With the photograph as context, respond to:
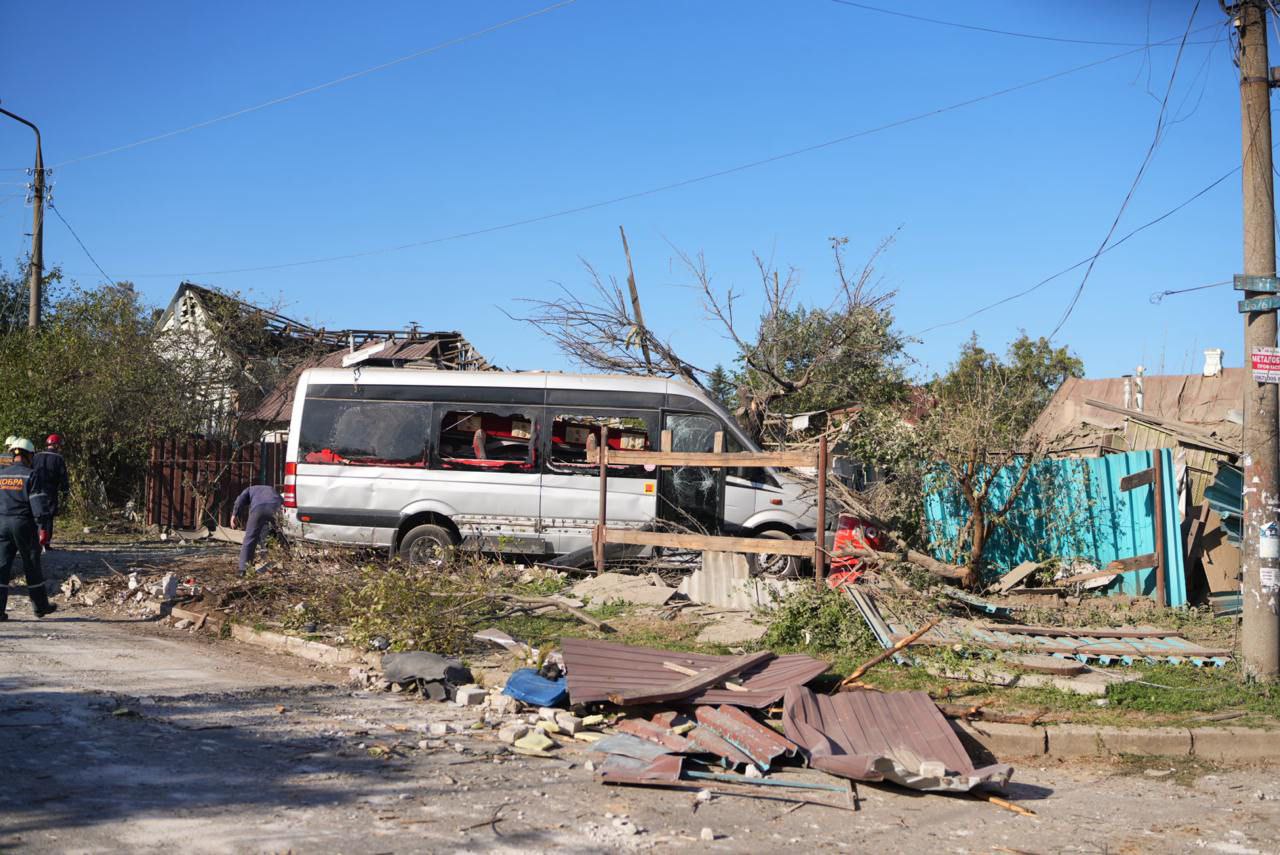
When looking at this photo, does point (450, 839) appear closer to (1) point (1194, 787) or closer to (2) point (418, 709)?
(2) point (418, 709)

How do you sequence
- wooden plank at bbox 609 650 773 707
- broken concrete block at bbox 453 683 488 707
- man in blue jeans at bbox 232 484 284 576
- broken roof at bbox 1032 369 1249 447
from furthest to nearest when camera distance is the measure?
broken roof at bbox 1032 369 1249 447, man in blue jeans at bbox 232 484 284 576, broken concrete block at bbox 453 683 488 707, wooden plank at bbox 609 650 773 707

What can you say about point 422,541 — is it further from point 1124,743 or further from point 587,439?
point 1124,743

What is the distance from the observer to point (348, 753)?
5312 millimetres

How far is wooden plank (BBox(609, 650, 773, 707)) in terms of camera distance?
19.8 feet

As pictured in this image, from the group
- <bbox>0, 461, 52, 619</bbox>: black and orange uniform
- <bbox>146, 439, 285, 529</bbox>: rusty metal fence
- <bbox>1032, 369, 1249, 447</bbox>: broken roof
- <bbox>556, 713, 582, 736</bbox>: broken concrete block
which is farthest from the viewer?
<bbox>146, 439, 285, 529</bbox>: rusty metal fence

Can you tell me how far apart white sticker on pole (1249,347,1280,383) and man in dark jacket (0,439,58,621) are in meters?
10.7

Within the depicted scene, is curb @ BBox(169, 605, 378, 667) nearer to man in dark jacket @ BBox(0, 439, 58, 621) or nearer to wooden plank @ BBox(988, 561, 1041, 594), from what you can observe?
man in dark jacket @ BBox(0, 439, 58, 621)

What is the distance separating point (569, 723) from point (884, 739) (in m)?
1.82

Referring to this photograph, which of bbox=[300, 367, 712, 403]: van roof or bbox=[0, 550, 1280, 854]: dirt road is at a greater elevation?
bbox=[300, 367, 712, 403]: van roof

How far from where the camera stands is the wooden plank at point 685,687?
6023 mm

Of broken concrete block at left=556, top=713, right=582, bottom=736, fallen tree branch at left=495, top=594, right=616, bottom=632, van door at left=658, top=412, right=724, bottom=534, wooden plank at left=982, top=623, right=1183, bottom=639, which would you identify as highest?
van door at left=658, top=412, right=724, bottom=534

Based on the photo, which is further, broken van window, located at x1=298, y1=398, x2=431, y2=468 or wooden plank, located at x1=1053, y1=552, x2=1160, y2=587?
broken van window, located at x1=298, y1=398, x2=431, y2=468

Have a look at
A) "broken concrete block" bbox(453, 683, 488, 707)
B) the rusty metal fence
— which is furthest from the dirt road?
the rusty metal fence

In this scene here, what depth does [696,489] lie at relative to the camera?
38.7ft
